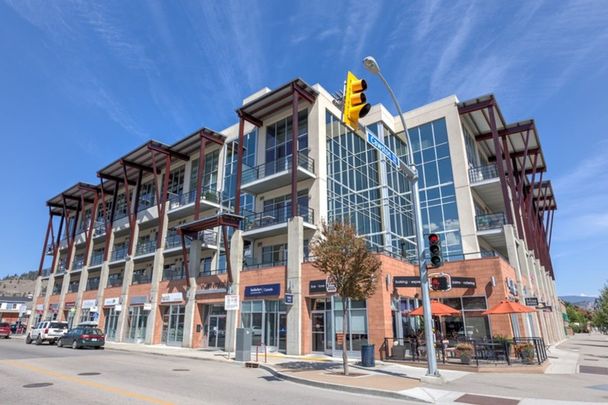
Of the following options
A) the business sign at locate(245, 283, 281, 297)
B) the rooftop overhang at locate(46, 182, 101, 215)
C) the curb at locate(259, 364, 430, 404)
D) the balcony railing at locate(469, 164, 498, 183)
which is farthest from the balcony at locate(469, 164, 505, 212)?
the rooftop overhang at locate(46, 182, 101, 215)

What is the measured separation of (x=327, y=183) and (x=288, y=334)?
433 inches

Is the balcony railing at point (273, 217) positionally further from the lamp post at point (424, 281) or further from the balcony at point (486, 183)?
the balcony at point (486, 183)

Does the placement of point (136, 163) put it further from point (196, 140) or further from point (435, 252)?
point (435, 252)

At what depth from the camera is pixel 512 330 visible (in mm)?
20672

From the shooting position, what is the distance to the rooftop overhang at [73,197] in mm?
46812

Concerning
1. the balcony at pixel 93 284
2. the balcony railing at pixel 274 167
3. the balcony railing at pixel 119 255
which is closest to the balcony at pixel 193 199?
the balcony railing at pixel 274 167

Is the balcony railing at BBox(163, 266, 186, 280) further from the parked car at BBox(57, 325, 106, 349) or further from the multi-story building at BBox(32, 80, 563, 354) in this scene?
the parked car at BBox(57, 325, 106, 349)

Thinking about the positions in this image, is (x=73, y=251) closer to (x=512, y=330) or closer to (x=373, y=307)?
(x=373, y=307)

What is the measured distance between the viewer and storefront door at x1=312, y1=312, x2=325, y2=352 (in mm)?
21266

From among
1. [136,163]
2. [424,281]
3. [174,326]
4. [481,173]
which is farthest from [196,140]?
[424,281]

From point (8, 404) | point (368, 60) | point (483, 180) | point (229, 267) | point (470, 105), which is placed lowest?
point (8, 404)

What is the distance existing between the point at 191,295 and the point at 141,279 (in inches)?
414

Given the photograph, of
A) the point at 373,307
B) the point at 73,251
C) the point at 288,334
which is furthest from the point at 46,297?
the point at 373,307

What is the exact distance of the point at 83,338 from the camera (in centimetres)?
2491
